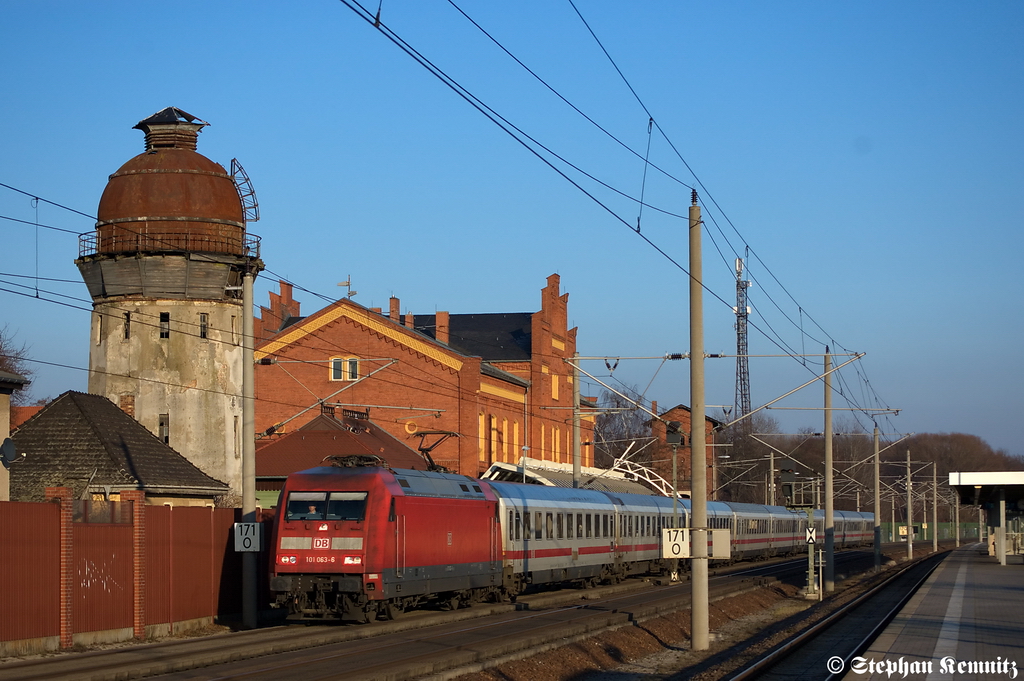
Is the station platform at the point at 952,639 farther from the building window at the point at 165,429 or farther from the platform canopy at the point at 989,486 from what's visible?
the building window at the point at 165,429

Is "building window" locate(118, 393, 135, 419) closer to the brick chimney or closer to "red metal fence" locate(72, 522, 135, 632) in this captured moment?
"red metal fence" locate(72, 522, 135, 632)

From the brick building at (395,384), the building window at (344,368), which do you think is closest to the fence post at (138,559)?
the brick building at (395,384)

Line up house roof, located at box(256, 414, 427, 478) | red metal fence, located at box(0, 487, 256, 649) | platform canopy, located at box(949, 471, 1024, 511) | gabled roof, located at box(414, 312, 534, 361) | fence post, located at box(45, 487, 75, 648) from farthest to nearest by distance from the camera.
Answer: gabled roof, located at box(414, 312, 534, 361), platform canopy, located at box(949, 471, 1024, 511), house roof, located at box(256, 414, 427, 478), fence post, located at box(45, 487, 75, 648), red metal fence, located at box(0, 487, 256, 649)

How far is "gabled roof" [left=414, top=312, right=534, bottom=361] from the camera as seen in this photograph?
227 ft

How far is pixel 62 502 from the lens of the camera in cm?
2109

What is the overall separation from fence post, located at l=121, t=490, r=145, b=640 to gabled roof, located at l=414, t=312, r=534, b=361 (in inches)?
1726

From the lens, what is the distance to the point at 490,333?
72.3 meters

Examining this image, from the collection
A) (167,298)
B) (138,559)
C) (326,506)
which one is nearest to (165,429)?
(167,298)

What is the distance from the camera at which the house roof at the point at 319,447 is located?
4778 centimetres

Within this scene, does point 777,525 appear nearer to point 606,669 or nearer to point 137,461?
point 137,461

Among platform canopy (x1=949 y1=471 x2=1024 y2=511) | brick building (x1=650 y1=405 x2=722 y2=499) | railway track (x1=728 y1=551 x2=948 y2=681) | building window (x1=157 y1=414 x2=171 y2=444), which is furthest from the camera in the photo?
brick building (x1=650 y1=405 x2=722 y2=499)

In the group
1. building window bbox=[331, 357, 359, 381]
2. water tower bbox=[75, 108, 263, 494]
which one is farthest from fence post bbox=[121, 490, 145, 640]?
building window bbox=[331, 357, 359, 381]

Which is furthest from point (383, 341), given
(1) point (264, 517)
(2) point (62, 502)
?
(2) point (62, 502)

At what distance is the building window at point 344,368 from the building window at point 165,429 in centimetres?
1886
